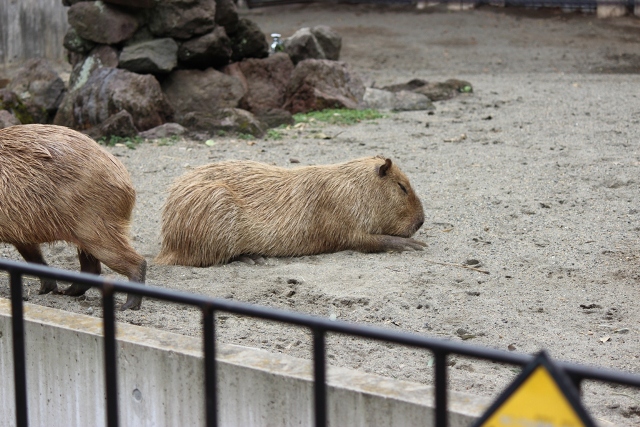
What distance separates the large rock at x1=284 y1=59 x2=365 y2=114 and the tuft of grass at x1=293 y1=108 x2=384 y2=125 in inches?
6.6

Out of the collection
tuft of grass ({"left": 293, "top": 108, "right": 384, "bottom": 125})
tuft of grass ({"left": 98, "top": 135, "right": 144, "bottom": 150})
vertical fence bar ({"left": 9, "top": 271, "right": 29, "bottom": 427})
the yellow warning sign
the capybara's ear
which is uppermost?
the yellow warning sign

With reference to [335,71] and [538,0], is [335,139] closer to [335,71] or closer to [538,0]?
[335,71]

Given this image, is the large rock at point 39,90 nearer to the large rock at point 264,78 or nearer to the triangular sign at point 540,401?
the large rock at point 264,78

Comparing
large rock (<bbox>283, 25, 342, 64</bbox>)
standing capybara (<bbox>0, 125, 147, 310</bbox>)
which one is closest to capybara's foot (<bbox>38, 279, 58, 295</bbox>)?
standing capybara (<bbox>0, 125, 147, 310</bbox>)

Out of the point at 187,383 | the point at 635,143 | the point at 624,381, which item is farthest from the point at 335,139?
the point at 624,381

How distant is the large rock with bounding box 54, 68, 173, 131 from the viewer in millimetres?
9352

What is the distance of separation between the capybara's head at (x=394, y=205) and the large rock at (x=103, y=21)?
520cm

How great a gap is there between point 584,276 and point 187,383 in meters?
2.61

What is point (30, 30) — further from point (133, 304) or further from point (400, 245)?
point (133, 304)

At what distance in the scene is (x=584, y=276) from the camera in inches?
194

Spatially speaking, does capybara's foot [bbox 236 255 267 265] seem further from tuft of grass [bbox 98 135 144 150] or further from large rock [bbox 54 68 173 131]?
large rock [bbox 54 68 173 131]

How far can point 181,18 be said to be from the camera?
32.6 feet

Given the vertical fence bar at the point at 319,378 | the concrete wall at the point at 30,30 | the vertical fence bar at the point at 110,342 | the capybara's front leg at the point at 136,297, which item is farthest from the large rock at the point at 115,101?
the vertical fence bar at the point at 319,378

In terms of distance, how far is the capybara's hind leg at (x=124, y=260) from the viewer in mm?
4469
